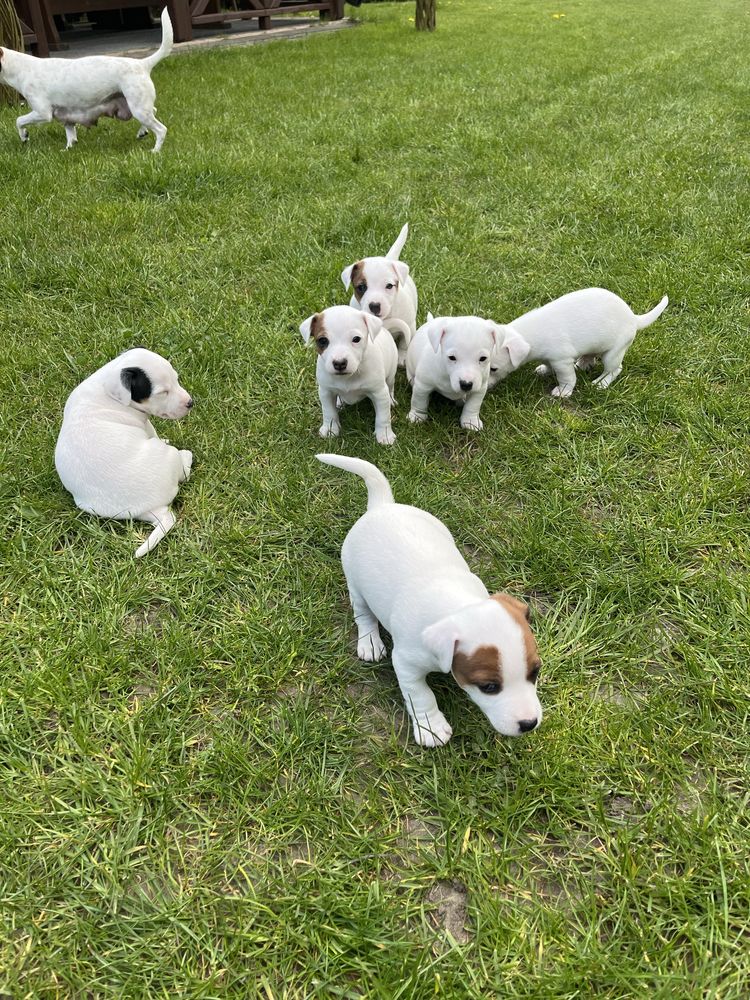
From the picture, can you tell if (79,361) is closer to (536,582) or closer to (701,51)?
(536,582)

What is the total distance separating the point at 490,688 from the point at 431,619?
303 mm

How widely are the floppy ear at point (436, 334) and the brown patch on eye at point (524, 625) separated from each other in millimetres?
1799

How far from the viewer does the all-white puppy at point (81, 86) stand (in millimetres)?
7422

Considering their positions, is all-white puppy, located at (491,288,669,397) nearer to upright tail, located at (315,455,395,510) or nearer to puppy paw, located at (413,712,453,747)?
upright tail, located at (315,455,395,510)

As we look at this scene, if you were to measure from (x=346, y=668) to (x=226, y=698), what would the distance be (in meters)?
0.47

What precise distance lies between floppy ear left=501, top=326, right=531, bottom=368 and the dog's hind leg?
1.99m

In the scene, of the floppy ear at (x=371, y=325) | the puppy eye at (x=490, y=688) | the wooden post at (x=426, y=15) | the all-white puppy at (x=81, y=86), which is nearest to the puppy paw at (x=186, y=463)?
the floppy ear at (x=371, y=325)

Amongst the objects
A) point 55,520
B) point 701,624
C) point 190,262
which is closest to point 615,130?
point 190,262

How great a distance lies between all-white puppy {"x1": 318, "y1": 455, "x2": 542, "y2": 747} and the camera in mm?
1909

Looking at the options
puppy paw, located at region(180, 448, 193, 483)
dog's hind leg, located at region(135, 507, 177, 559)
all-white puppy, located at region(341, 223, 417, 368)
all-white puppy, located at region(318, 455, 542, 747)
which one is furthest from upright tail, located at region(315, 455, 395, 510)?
all-white puppy, located at region(341, 223, 417, 368)

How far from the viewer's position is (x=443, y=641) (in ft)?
6.26

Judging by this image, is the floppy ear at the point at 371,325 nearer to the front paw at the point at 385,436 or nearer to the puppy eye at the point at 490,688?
the front paw at the point at 385,436

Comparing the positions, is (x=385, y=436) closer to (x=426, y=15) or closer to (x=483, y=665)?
(x=483, y=665)

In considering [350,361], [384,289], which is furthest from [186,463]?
[384,289]
